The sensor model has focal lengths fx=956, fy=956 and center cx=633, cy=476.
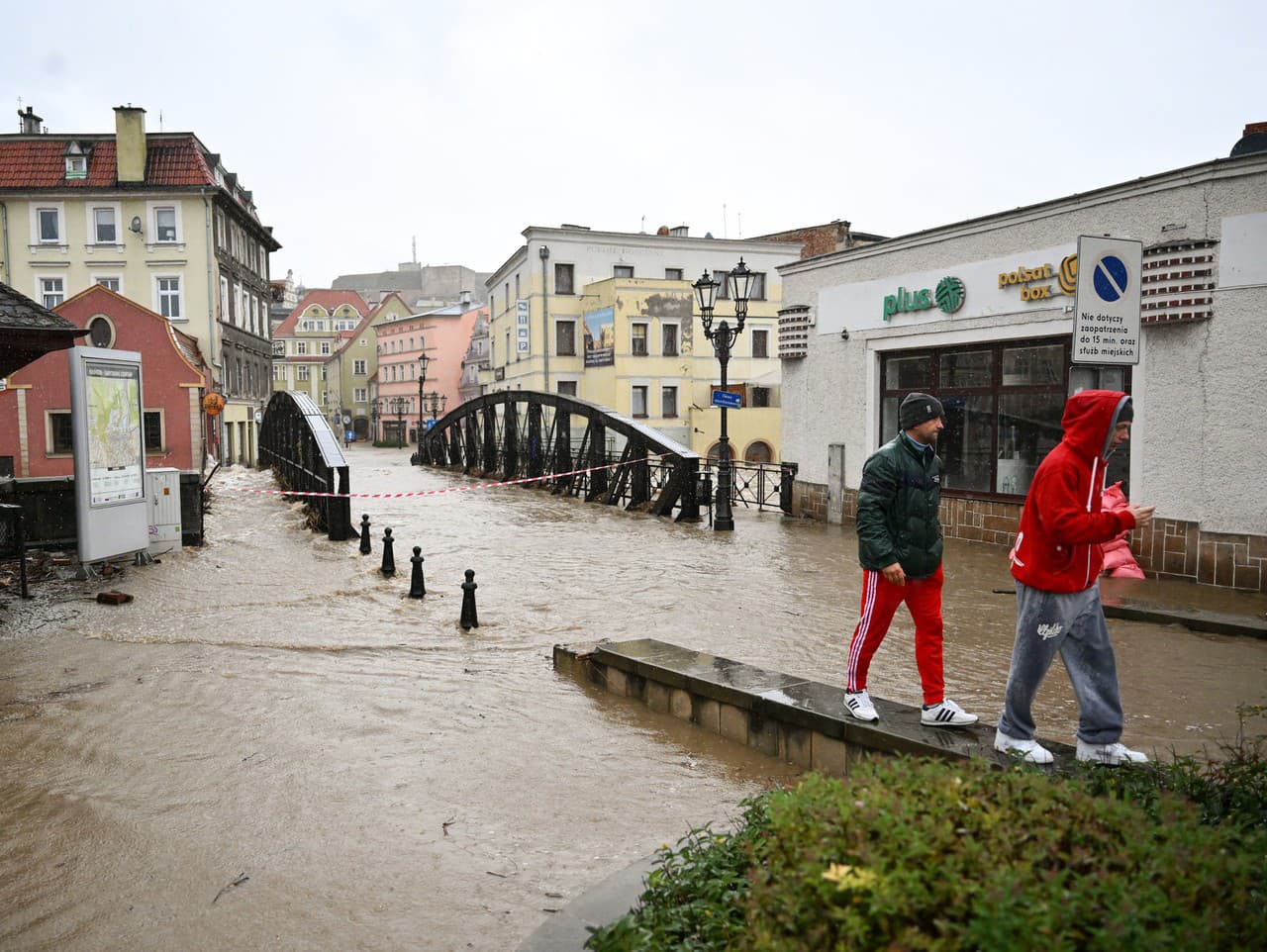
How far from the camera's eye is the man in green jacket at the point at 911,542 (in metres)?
4.90

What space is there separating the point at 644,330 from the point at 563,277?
5.17m

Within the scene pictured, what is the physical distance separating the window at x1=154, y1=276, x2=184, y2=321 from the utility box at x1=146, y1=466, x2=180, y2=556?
29.9 meters

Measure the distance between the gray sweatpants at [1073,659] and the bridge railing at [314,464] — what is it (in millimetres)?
12393

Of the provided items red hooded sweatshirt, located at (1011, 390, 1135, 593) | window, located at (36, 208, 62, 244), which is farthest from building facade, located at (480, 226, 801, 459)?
red hooded sweatshirt, located at (1011, 390, 1135, 593)

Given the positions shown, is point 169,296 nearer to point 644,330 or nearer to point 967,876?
point 644,330

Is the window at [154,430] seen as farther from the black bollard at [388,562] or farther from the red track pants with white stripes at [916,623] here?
the red track pants with white stripes at [916,623]

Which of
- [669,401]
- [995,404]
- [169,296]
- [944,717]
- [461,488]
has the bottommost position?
[461,488]

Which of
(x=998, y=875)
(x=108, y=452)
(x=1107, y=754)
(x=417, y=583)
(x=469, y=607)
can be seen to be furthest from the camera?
(x=108, y=452)

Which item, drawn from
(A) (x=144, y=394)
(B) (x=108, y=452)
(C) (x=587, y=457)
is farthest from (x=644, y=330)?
(B) (x=108, y=452)

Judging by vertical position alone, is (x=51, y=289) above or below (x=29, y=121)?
below

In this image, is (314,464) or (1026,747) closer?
(1026,747)

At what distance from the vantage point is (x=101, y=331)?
18.9m

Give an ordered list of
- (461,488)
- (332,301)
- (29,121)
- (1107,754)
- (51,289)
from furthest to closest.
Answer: (332,301)
(29,121)
(51,289)
(461,488)
(1107,754)

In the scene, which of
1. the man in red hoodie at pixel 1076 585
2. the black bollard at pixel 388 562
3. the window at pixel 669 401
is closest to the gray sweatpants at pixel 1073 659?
the man in red hoodie at pixel 1076 585
